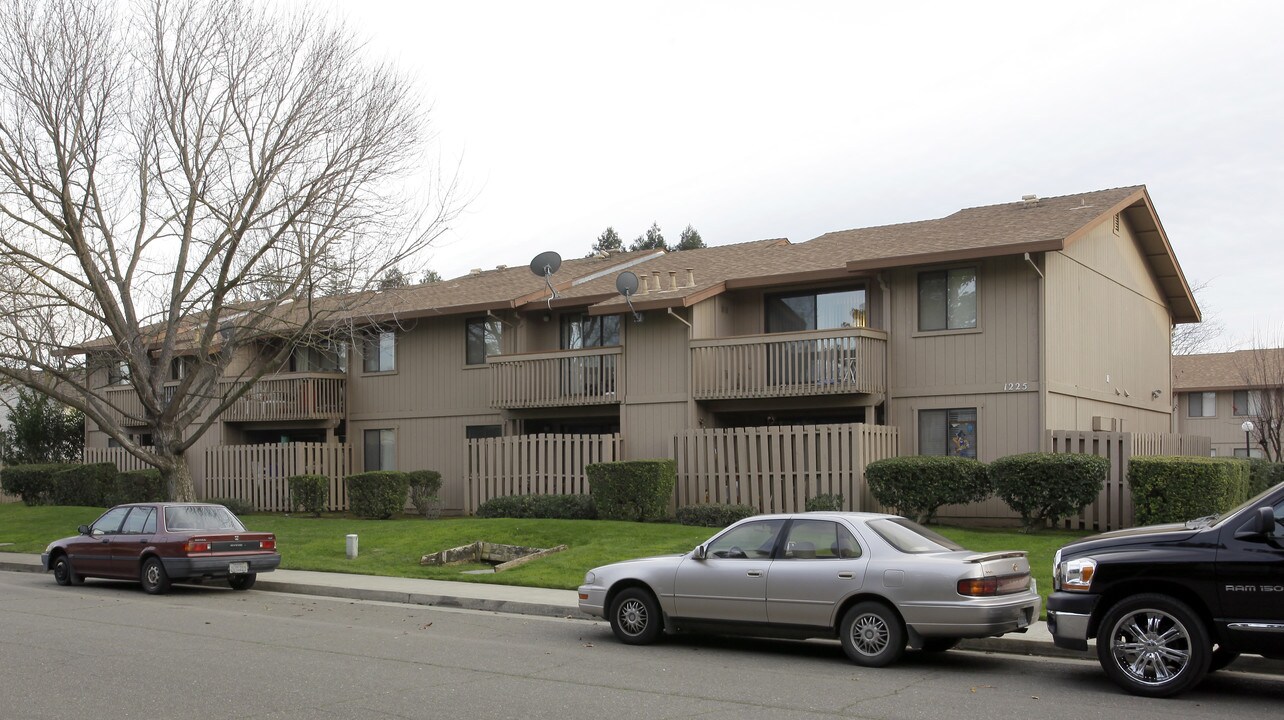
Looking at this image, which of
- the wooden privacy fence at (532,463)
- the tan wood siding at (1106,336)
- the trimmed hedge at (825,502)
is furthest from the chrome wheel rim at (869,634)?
the wooden privacy fence at (532,463)

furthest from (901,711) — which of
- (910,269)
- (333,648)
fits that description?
(910,269)

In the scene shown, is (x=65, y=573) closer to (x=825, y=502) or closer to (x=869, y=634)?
(x=825, y=502)

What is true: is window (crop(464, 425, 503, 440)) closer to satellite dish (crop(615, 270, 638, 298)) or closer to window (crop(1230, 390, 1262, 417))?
satellite dish (crop(615, 270, 638, 298))

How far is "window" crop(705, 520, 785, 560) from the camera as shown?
11695 millimetres

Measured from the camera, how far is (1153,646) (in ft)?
30.6

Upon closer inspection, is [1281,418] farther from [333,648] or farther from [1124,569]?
[333,648]

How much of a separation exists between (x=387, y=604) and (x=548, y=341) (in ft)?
43.7

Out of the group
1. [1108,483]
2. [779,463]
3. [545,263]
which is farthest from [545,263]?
[1108,483]

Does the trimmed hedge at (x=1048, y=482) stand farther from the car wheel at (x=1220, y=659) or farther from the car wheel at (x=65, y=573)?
the car wheel at (x=65, y=573)

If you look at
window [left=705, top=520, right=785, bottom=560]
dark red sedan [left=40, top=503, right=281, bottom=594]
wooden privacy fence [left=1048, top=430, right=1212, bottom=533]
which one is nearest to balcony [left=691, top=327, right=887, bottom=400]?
wooden privacy fence [left=1048, top=430, right=1212, bottom=533]

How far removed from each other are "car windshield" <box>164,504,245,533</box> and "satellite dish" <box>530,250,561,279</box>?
10.5 m

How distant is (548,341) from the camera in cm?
2883

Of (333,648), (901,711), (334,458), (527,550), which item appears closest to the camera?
(901,711)

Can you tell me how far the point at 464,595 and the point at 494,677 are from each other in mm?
5841
